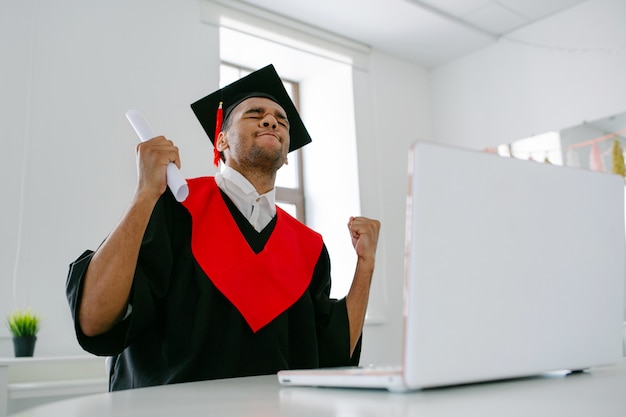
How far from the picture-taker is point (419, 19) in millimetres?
4762

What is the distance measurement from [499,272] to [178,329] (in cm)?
90

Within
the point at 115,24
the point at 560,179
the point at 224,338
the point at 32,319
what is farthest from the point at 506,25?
the point at 560,179

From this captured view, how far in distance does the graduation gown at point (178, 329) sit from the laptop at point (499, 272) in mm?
610

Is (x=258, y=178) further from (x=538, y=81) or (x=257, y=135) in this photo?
(x=538, y=81)

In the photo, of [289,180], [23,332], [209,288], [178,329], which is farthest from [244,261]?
[289,180]

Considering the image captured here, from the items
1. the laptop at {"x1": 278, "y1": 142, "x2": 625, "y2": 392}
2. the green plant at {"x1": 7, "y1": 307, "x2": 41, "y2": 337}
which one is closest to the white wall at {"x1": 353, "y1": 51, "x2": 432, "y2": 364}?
the green plant at {"x1": 7, "y1": 307, "x2": 41, "y2": 337}

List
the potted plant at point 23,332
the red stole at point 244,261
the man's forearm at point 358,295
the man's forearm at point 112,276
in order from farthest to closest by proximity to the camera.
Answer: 1. the potted plant at point 23,332
2. the man's forearm at point 358,295
3. the red stole at point 244,261
4. the man's forearm at point 112,276

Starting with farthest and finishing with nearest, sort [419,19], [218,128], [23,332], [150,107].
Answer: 1. [419,19]
2. [150,107]
3. [23,332]
4. [218,128]

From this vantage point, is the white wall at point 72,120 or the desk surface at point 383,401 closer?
the desk surface at point 383,401

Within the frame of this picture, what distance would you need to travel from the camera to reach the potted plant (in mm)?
2861

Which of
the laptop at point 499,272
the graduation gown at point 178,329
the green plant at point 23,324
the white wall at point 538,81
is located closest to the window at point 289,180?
the white wall at point 538,81

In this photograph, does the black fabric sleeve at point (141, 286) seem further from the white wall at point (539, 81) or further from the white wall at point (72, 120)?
the white wall at point (539, 81)

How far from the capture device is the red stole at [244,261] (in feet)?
4.84

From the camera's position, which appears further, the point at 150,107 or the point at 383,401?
the point at 150,107
